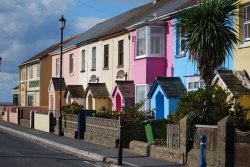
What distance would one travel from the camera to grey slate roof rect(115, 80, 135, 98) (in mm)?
29475

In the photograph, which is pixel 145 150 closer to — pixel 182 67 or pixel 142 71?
pixel 182 67

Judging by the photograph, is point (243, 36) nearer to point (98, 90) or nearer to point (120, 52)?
point (120, 52)

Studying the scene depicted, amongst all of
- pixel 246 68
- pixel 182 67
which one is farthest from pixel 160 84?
pixel 246 68

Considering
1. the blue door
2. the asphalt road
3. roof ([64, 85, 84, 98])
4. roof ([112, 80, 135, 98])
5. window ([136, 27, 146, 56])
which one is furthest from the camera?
roof ([64, 85, 84, 98])

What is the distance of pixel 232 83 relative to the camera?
18391 mm

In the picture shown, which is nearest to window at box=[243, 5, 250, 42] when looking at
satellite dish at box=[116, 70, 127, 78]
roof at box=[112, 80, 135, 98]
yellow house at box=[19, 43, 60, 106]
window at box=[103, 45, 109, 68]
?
roof at box=[112, 80, 135, 98]

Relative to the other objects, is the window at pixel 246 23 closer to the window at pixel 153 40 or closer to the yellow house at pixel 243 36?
the yellow house at pixel 243 36

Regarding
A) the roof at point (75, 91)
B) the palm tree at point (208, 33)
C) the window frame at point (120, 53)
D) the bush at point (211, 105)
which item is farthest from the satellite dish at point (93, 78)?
the bush at point (211, 105)

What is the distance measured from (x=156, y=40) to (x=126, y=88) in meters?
4.14

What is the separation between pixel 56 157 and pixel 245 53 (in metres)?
8.00

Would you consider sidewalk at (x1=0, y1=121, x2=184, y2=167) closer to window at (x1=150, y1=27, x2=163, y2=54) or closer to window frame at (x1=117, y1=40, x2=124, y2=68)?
window at (x1=150, y1=27, x2=163, y2=54)

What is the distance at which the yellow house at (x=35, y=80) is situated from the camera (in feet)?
172

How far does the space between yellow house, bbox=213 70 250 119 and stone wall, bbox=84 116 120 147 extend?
515cm

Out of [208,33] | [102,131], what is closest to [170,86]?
[102,131]
